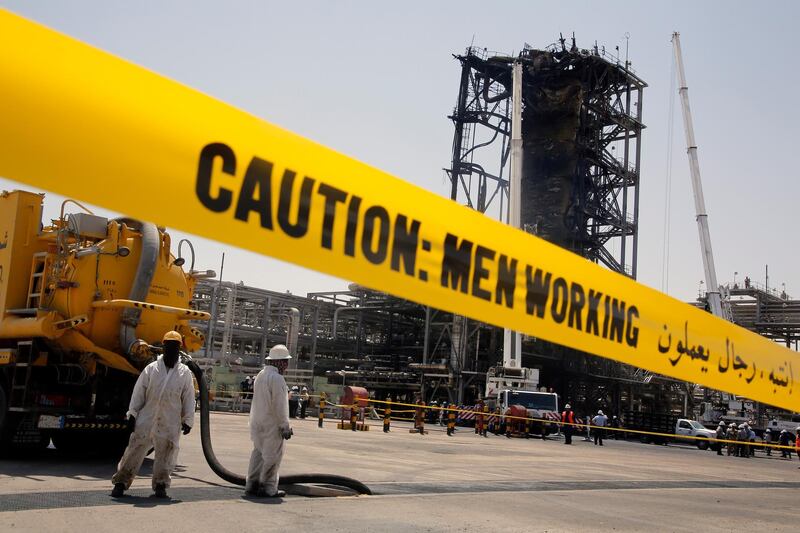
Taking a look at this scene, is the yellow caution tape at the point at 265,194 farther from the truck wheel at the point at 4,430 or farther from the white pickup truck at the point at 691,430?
the white pickup truck at the point at 691,430

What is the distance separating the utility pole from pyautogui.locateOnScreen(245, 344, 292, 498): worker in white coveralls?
143 ft

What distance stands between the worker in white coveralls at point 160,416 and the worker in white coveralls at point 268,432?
75cm

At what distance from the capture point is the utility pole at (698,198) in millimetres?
47875

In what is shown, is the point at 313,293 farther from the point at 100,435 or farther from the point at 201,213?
the point at 201,213

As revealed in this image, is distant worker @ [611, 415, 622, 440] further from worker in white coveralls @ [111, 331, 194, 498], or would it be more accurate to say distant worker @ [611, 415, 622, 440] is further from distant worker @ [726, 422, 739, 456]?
worker in white coveralls @ [111, 331, 194, 498]

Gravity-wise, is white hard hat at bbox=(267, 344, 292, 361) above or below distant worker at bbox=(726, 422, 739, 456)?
above

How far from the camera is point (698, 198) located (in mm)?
50750

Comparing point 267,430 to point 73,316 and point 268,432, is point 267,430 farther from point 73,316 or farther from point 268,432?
point 73,316

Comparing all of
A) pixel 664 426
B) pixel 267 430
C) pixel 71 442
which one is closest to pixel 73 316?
pixel 71 442

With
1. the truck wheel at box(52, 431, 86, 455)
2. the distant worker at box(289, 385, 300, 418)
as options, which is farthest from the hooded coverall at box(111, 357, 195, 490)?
the distant worker at box(289, 385, 300, 418)

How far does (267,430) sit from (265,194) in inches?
206

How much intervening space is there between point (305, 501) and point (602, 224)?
1871 inches

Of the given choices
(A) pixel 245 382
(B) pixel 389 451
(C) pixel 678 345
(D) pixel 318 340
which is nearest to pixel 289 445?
(B) pixel 389 451

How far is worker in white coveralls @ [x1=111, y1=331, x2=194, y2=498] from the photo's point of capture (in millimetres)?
8016
